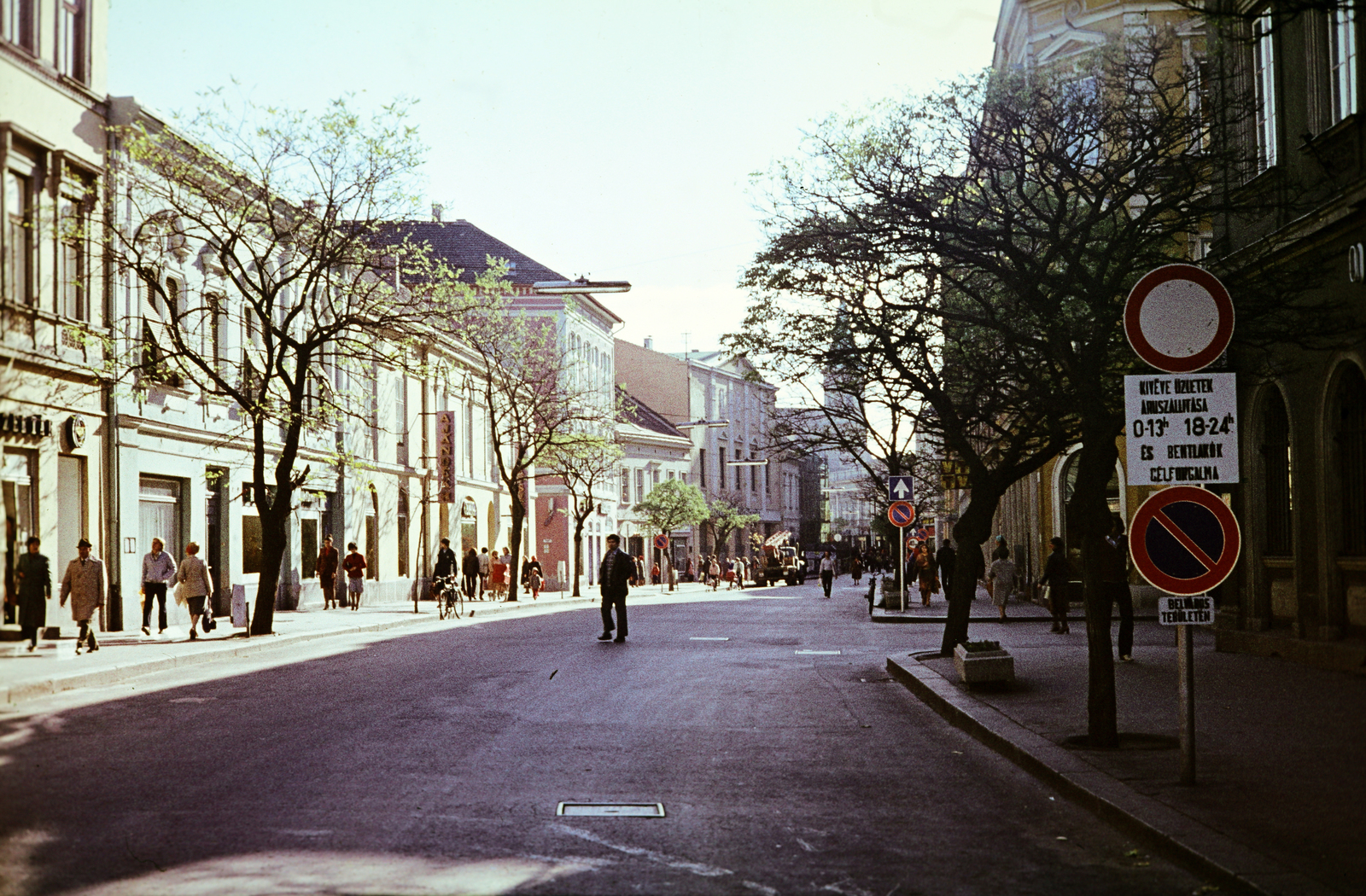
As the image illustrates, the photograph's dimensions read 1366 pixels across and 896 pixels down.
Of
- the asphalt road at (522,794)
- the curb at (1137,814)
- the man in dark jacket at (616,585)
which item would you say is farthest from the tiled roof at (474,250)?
the curb at (1137,814)

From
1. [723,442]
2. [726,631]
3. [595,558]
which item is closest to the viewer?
[726,631]

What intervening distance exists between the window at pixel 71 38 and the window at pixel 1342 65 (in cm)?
1217

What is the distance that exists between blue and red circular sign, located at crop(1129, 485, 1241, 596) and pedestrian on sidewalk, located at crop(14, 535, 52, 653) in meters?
6.22

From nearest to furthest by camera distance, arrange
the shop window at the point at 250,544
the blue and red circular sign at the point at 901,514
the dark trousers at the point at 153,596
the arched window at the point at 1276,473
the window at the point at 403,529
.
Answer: the arched window at the point at 1276,473 → the dark trousers at the point at 153,596 → the blue and red circular sign at the point at 901,514 → the shop window at the point at 250,544 → the window at the point at 403,529

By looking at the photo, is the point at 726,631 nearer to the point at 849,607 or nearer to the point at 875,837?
the point at 849,607

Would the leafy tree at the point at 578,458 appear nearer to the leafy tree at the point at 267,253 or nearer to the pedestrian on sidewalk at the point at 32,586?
the leafy tree at the point at 267,253

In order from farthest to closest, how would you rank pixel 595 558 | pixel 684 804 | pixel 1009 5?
pixel 595 558 → pixel 1009 5 → pixel 684 804

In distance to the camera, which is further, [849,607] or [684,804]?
[849,607]

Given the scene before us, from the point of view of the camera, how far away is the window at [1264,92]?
17875 mm

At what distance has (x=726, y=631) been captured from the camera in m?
27.2

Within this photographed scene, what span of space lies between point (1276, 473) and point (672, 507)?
59325 mm

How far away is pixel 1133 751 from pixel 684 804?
10.9ft

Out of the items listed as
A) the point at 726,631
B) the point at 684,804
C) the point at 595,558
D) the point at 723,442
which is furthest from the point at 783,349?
the point at 723,442

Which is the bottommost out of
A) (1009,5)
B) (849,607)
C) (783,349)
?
(849,607)
